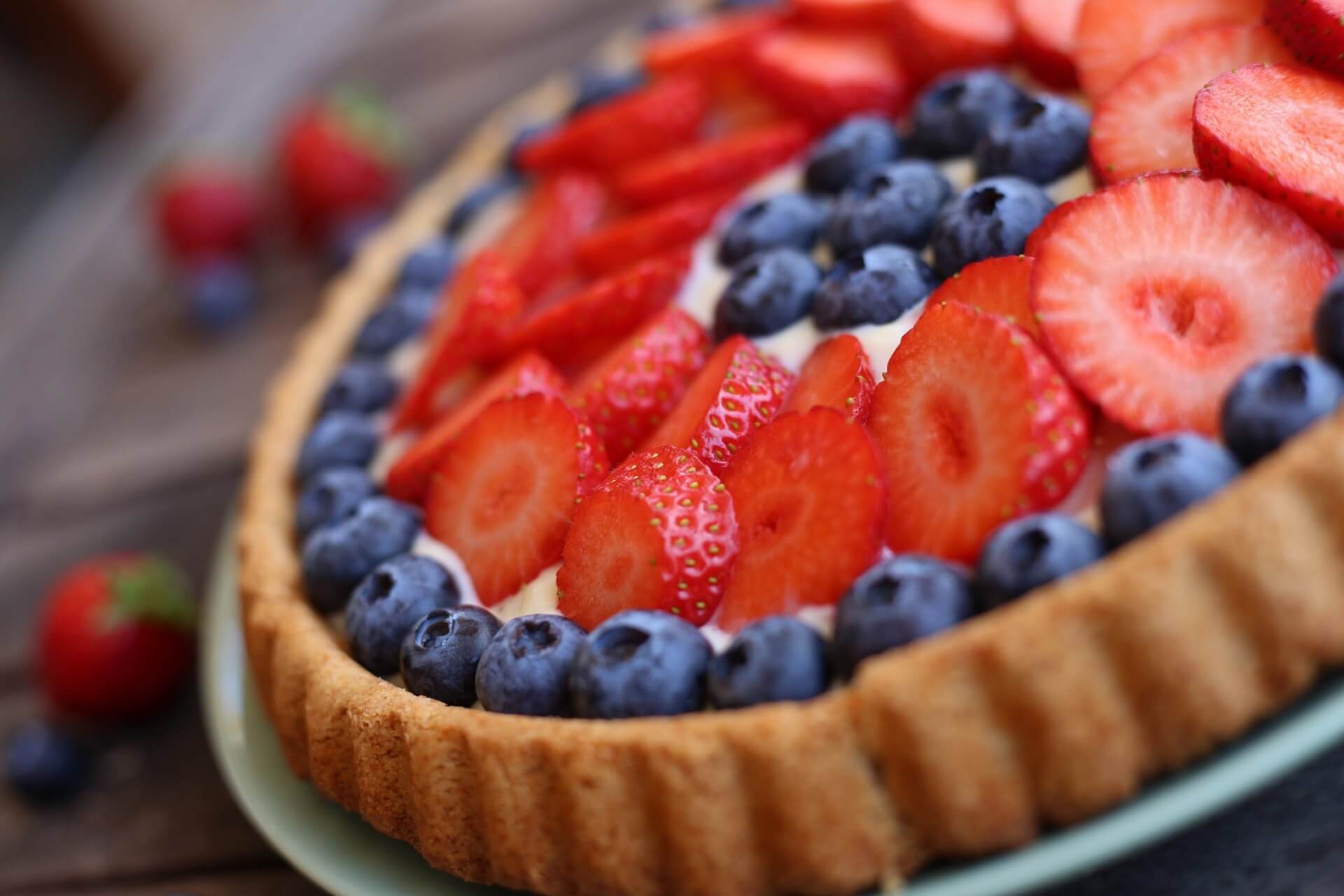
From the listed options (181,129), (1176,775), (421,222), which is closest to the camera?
(1176,775)

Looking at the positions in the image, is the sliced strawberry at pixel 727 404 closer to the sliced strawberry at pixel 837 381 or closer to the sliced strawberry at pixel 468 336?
the sliced strawberry at pixel 837 381

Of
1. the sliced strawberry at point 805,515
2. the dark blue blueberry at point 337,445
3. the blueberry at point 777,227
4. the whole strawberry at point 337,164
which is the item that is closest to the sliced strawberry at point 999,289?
the sliced strawberry at point 805,515

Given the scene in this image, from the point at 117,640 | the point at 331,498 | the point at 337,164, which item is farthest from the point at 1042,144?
the point at 337,164

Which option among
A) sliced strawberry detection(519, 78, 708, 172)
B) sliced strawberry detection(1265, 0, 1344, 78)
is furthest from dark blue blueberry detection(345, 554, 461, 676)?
sliced strawberry detection(1265, 0, 1344, 78)

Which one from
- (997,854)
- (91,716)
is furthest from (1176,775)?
(91,716)

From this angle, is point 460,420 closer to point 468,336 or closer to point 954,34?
point 468,336

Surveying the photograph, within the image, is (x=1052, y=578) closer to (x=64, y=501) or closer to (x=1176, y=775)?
(x=1176, y=775)

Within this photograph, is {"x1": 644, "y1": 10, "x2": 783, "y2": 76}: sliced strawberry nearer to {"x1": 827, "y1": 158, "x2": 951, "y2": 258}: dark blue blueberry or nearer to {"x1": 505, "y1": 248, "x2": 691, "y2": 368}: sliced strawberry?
{"x1": 505, "y1": 248, "x2": 691, "y2": 368}: sliced strawberry
